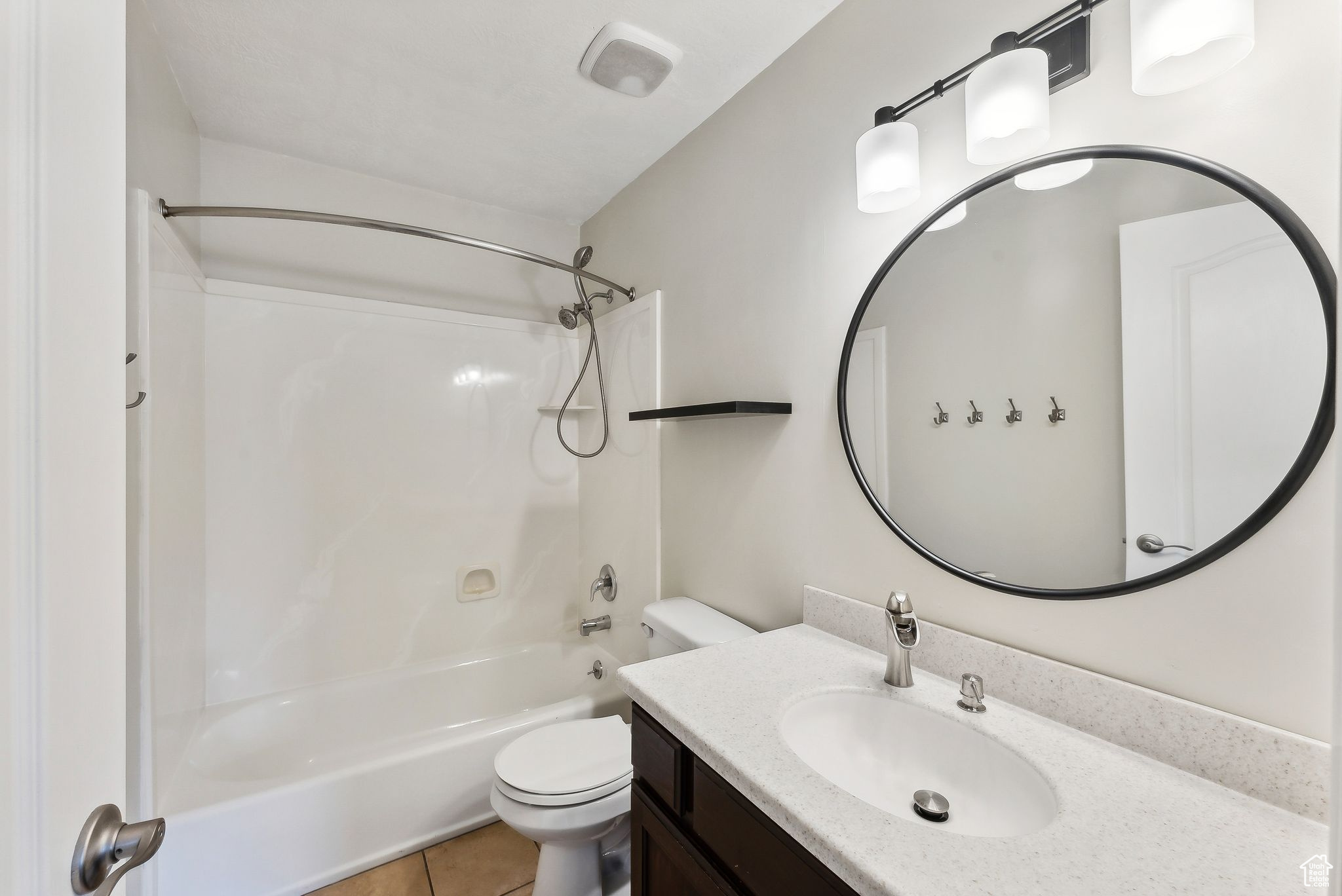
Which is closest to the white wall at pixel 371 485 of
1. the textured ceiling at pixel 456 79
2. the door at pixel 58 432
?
the textured ceiling at pixel 456 79

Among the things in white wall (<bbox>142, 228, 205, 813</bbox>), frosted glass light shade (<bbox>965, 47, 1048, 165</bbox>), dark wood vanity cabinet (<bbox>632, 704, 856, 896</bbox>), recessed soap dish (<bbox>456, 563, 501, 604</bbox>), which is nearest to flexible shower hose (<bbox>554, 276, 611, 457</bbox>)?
recessed soap dish (<bbox>456, 563, 501, 604</bbox>)

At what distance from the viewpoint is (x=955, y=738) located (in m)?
0.90

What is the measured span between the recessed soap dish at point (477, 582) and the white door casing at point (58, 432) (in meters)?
1.88

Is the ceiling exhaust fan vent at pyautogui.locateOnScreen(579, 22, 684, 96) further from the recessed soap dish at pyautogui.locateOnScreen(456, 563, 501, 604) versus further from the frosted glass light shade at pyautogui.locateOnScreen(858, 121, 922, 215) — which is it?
the recessed soap dish at pyautogui.locateOnScreen(456, 563, 501, 604)

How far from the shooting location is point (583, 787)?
1.40 metres

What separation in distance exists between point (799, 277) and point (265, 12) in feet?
5.02

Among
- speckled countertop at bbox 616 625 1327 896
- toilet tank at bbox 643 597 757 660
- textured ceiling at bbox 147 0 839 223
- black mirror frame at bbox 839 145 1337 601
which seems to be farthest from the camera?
toilet tank at bbox 643 597 757 660

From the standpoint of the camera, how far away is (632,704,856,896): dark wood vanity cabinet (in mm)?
712

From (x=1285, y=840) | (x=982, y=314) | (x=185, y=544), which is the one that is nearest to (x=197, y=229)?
(x=185, y=544)

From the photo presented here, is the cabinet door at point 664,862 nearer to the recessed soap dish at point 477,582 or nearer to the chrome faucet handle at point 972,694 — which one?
the chrome faucet handle at point 972,694

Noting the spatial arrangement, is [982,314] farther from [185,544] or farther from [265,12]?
[185,544]

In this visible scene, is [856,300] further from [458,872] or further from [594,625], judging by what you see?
[458,872]

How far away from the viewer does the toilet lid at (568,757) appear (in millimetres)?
1427

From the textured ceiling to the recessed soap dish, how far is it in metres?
1.67
